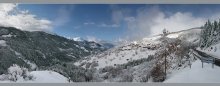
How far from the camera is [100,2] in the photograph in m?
23.3

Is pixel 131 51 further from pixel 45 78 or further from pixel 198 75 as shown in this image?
pixel 45 78

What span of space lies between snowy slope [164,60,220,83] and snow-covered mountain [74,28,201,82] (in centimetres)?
21

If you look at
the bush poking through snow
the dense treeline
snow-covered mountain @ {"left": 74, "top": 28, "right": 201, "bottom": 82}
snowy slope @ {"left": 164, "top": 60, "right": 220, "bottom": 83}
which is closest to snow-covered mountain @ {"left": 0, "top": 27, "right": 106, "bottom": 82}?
the bush poking through snow

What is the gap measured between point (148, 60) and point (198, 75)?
1549mm

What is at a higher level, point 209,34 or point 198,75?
point 209,34

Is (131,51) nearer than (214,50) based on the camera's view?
No

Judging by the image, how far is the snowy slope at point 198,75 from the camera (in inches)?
902

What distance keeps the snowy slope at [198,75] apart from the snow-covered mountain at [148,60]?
0.21m

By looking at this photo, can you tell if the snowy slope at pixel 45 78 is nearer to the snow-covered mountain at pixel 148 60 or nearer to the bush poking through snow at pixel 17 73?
the bush poking through snow at pixel 17 73

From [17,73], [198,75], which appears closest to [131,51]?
[198,75]

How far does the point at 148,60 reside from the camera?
920 inches

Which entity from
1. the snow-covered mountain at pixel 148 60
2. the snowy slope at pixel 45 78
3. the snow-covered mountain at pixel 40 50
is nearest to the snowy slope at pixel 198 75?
the snow-covered mountain at pixel 148 60

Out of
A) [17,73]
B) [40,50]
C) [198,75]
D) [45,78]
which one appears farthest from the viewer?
[40,50]

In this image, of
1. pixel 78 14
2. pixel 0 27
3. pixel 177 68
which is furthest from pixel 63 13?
pixel 177 68
